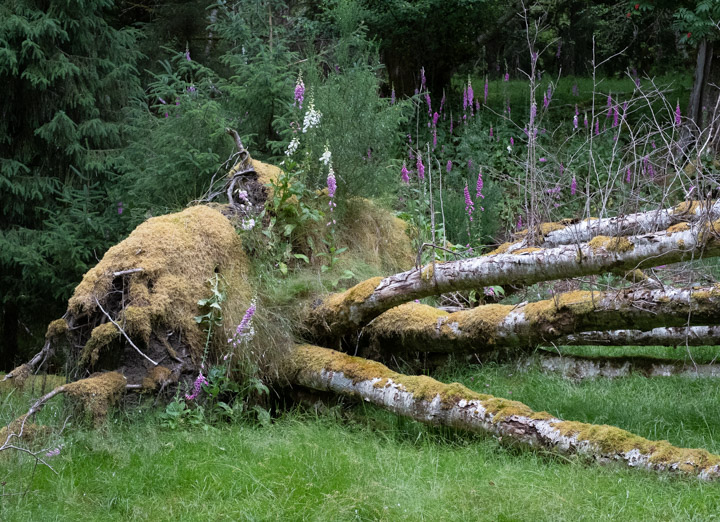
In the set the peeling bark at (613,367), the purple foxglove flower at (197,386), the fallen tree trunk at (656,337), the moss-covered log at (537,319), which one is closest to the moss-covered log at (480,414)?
the moss-covered log at (537,319)

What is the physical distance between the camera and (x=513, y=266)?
14.3 feet

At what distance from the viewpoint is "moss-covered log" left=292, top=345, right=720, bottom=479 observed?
354 centimetres

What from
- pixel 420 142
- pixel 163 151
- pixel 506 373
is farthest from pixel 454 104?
pixel 506 373

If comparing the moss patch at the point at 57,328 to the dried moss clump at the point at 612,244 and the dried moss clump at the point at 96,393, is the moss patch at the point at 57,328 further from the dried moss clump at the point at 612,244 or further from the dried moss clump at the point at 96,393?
the dried moss clump at the point at 612,244

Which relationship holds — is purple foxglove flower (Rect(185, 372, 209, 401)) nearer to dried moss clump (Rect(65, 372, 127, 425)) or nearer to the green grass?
the green grass

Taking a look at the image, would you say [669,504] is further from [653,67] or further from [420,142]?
[653,67]

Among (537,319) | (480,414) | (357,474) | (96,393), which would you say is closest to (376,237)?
(537,319)

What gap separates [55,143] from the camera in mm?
9227

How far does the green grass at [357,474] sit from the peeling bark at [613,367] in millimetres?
358

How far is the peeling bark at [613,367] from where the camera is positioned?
5.27 meters

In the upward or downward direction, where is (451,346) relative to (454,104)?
downward

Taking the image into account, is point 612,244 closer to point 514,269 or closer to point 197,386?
point 514,269

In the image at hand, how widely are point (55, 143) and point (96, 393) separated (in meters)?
5.83

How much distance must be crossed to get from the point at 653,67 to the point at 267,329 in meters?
14.0
